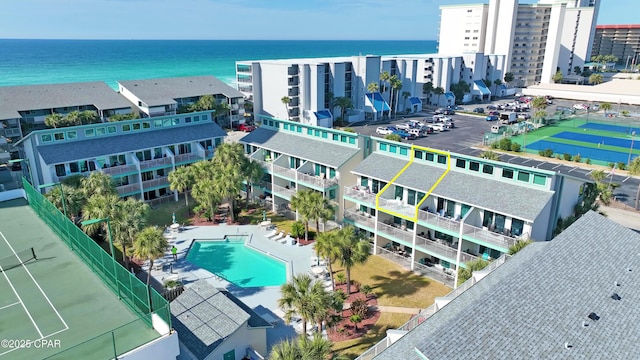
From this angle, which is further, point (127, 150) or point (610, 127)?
point (610, 127)

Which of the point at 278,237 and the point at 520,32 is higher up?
the point at 520,32

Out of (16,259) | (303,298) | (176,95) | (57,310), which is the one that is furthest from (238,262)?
(176,95)

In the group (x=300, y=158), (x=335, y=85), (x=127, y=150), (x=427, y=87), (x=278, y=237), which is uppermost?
(x=335, y=85)

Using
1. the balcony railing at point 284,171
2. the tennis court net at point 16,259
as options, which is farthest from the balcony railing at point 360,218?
the tennis court net at point 16,259

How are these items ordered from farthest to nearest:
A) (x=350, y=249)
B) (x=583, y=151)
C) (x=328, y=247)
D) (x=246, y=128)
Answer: (x=246, y=128) < (x=583, y=151) < (x=350, y=249) < (x=328, y=247)

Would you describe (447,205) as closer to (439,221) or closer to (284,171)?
(439,221)
